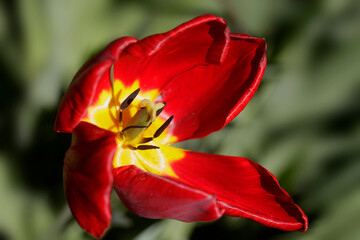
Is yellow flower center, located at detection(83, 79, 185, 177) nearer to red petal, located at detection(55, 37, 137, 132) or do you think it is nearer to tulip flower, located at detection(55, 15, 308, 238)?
tulip flower, located at detection(55, 15, 308, 238)

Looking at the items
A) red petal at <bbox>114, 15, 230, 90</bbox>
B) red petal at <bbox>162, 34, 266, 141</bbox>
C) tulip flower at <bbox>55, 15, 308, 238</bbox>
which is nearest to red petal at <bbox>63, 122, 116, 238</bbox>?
tulip flower at <bbox>55, 15, 308, 238</bbox>

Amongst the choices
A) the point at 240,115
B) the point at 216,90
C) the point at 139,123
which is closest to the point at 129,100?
the point at 139,123

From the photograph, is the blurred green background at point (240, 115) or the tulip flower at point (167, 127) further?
the blurred green background at point (240, 115)

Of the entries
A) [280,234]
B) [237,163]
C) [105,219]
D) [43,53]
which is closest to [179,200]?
[105,219]

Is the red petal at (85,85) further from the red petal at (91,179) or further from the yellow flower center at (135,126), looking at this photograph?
the yellow flower center at (135,126)

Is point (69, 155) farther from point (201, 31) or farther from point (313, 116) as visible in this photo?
point (313, 116)

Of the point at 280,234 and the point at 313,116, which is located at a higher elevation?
the point at 313,116

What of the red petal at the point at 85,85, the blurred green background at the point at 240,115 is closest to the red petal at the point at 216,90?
the blurred green background at the point at 240,115
